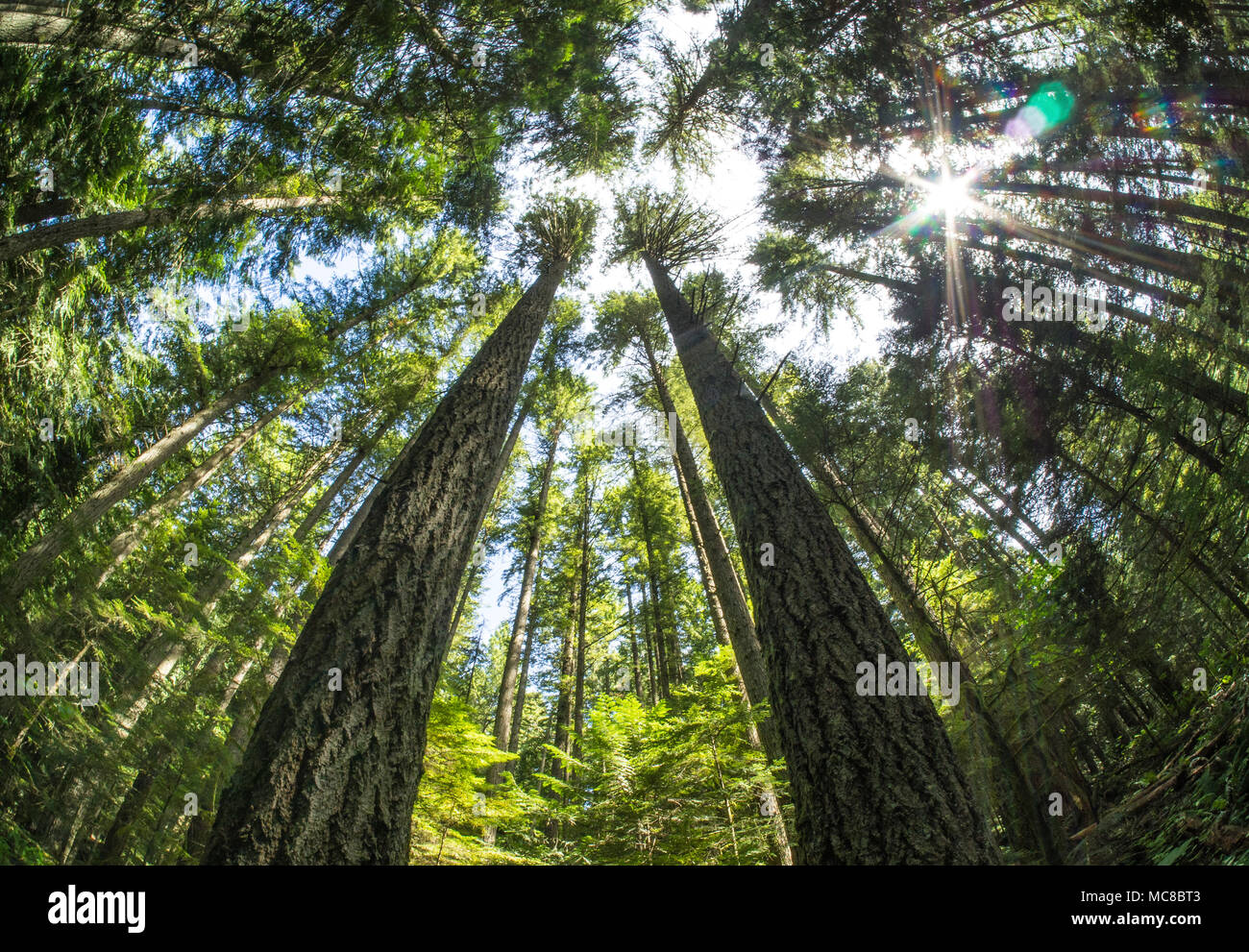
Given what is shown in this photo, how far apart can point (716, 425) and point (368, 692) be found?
363cm

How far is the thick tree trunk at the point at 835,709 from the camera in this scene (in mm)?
2223

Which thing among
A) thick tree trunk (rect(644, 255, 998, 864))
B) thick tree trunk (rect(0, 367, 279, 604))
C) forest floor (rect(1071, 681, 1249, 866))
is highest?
thick tree trunk (rect(0, 367, 279, 604))

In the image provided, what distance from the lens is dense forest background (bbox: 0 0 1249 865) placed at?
307 centimetres

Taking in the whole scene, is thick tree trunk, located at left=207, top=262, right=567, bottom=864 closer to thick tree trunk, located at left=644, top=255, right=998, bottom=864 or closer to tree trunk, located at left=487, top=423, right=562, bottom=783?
thick tree trunk, located at left=644, top=255, right=998, bottom=864

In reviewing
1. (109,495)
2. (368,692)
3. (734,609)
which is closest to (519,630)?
(734,609)

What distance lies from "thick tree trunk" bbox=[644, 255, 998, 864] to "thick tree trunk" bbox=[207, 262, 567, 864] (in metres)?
2.08

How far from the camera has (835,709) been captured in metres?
2.68

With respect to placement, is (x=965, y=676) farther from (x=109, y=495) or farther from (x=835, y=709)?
(x=109, y=495)

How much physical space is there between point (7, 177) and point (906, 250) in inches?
433

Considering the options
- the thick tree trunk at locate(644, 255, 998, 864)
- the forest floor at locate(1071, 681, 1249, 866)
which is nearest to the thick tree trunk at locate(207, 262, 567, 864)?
the thick tree trunk at locate(644, 255, 998, 864)

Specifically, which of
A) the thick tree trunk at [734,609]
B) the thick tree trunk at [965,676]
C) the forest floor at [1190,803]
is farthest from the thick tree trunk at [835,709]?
the thick tree trunk at [965,676]

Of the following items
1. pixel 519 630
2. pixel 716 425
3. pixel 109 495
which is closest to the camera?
pixel 716 425

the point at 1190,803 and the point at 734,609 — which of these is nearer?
the point at 1190,803
